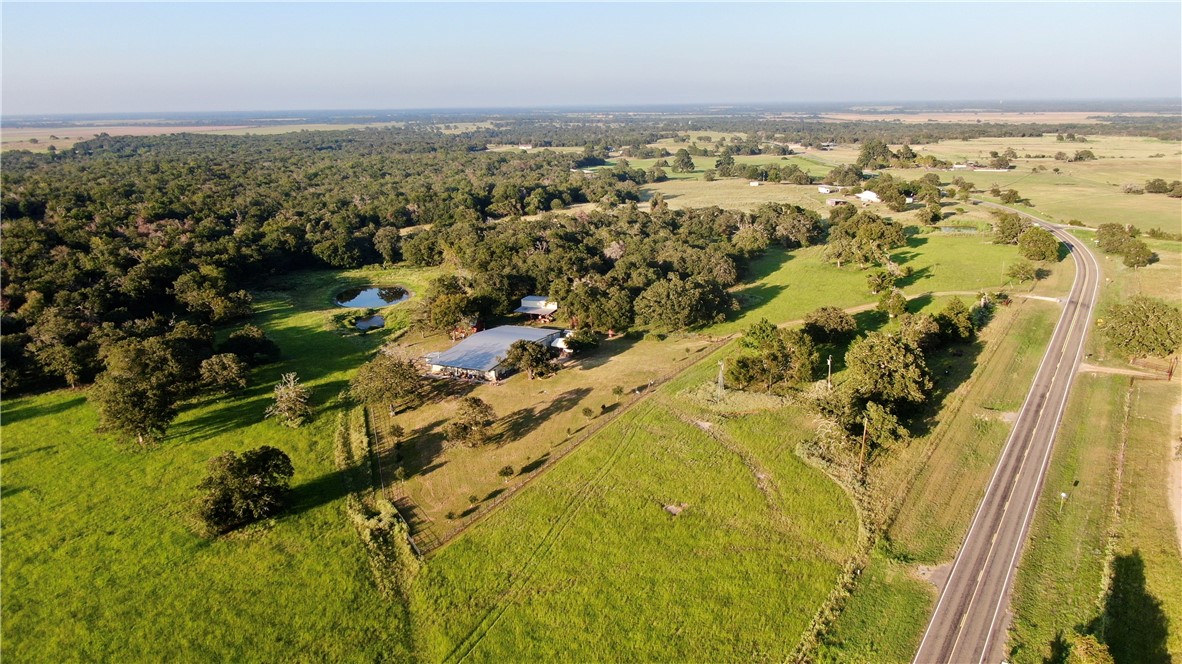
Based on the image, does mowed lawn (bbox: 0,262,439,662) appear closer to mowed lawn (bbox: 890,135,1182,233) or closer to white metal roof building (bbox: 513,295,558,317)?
white metal roof building (bbox: 513,295,558,317)

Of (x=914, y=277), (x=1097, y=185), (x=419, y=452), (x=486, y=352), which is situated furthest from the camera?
(x=1097, y=185)

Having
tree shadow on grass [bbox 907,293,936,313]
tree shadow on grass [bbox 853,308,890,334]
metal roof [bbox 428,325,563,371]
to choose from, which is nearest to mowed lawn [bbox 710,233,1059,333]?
tree shadow on grass [bbox 907,293,936,313]

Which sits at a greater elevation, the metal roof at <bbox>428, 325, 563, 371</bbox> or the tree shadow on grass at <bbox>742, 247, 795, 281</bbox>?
the tree shadow on grass at <bbox>742, 247, 795, 281</bbox>

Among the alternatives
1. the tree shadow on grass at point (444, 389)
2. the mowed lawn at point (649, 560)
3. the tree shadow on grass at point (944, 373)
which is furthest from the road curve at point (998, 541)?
the tree shadow on grass at point (444, 389)

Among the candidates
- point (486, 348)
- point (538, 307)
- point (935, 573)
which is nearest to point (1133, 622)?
point (935, 573)

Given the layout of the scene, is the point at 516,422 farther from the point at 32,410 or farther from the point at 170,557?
the point at 32,410

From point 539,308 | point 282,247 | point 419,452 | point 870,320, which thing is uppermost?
point 282,247

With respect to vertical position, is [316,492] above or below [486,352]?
below
